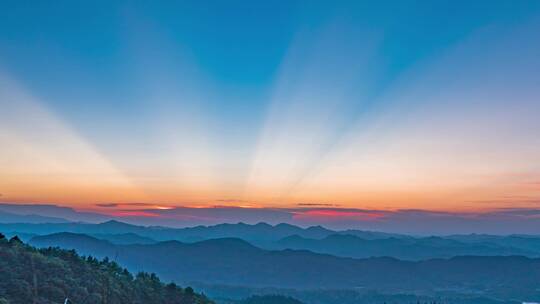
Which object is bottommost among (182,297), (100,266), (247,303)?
(247,303)

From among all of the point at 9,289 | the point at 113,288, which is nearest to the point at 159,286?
the point at 113,288

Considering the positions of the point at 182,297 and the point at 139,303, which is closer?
the point at 139,303

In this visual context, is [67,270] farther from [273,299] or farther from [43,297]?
[273,299]

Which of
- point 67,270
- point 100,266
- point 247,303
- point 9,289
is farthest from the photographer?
point 247,303

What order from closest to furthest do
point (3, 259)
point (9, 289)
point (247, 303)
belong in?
point (9, 289) → point (3, 259) → point (247, 303)

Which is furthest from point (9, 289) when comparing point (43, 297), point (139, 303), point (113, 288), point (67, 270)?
point (139, 303)

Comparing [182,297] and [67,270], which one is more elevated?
[67,270]
